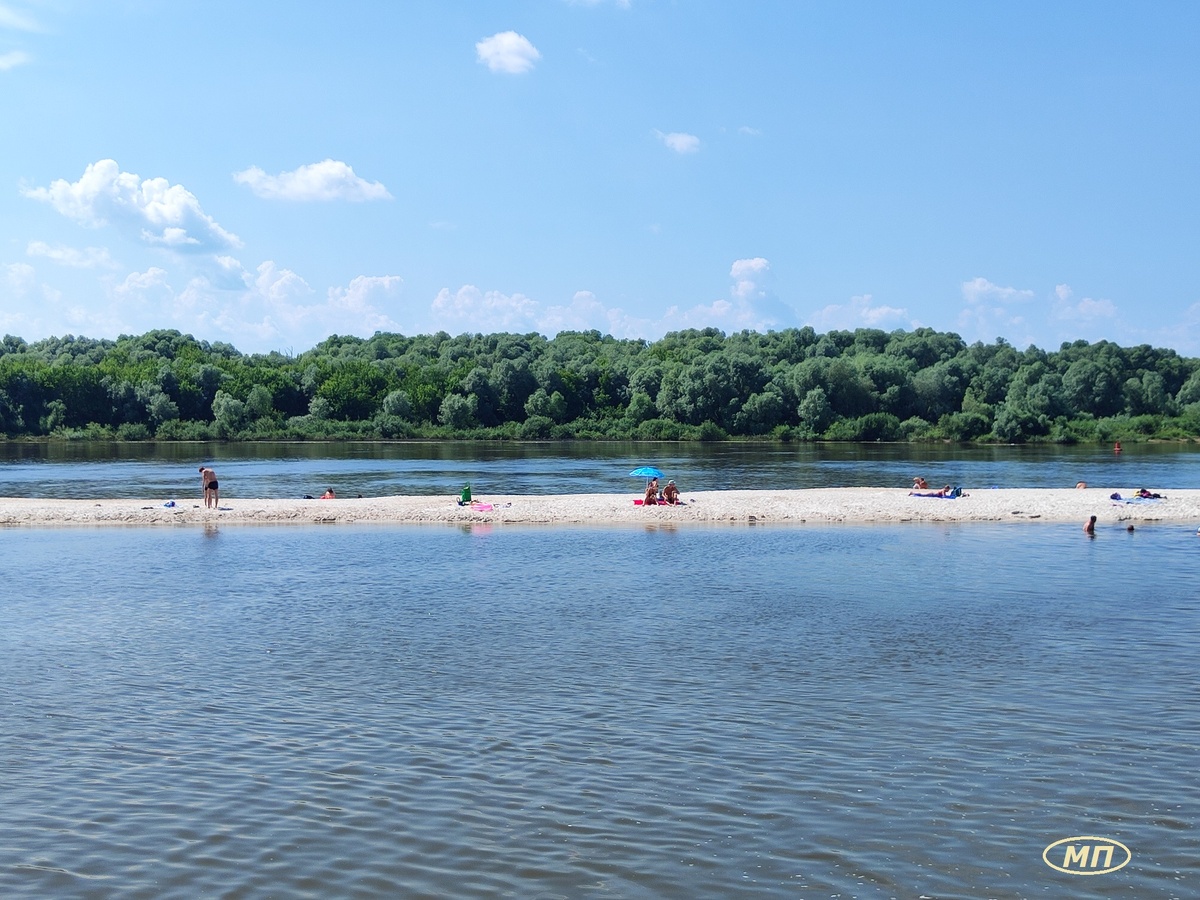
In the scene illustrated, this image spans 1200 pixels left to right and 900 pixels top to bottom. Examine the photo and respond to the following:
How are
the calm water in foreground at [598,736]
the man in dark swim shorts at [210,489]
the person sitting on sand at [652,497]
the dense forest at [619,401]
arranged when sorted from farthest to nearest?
the dense forest at [619,401] < the person sitting on sand at [652,497] < the man in dark swim shorts at [210,489] < the calm water in foreground at [598,736]

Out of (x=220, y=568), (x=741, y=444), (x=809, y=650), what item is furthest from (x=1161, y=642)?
(x=741, y=444)

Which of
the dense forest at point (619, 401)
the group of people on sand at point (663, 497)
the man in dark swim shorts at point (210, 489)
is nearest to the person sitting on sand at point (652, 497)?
the group of people on sand at point (663, 497)

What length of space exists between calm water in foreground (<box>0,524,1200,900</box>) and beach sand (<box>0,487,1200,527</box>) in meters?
16.6

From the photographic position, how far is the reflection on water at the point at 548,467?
72.4m

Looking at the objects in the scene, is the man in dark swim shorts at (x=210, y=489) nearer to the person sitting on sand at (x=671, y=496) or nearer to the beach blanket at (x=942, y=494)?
the person sitting on sand at (x=671, y=496)

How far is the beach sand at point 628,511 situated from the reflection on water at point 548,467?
41.1 ft

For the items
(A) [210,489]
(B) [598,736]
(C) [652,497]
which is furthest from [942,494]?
(B) [598,736]

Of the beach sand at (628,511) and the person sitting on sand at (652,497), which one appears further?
the person sitting on sand at (652,497)

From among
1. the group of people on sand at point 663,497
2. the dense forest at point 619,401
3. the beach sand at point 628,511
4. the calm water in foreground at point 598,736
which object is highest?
the dense forest at point 619,401

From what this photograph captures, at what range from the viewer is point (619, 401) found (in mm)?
179875

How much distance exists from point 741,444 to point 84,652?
4984 inches

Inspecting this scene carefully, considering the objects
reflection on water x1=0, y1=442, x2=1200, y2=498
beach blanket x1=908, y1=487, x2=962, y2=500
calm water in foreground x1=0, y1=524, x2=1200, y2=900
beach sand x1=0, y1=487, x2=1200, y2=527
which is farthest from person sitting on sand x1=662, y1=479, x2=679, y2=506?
calm water in foreground x1=0, y1=524, x2=1200, y2=900

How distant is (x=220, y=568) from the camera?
37.6 metres

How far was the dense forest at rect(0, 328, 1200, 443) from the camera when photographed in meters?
155
